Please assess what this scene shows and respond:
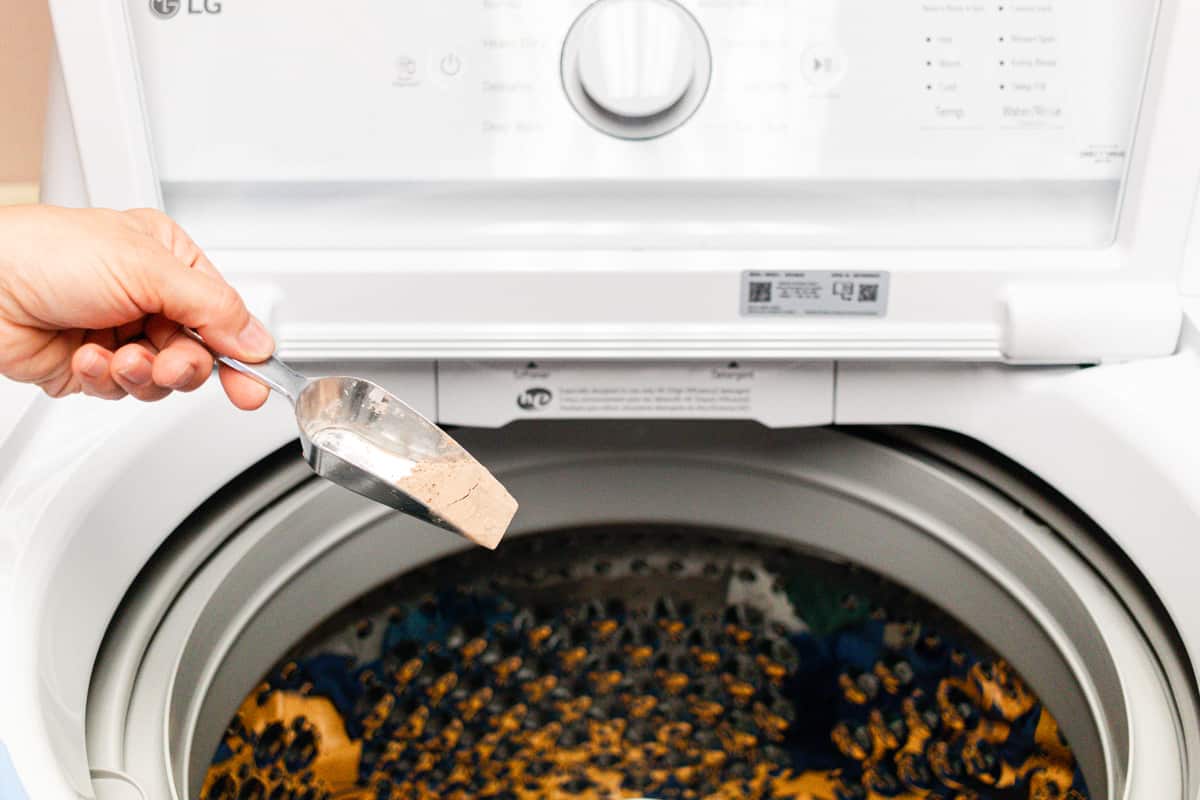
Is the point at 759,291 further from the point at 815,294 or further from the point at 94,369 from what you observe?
the point at 94,369

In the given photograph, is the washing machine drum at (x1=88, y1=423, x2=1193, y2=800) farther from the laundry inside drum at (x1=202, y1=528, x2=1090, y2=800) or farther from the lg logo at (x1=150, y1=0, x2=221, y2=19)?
the lg logo at (x1=150, y1=0, x2=221, y2=19)

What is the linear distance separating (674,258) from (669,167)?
6cm

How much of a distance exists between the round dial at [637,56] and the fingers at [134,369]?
310 millimetres

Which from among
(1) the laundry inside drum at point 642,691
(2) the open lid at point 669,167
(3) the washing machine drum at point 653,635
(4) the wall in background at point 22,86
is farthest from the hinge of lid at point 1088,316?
(4) the wall in background at point 22,86

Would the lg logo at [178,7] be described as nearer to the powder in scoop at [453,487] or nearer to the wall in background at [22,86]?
the powder in scoop at [453,487]

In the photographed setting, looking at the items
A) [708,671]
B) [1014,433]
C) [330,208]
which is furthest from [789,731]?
[330,208]

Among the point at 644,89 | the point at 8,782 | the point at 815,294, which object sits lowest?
the point at 8,782

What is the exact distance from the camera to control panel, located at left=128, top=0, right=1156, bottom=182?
0.64 meters

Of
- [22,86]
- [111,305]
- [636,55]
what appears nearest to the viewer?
[111,305]

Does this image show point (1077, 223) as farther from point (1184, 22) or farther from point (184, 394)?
point (184, 394)

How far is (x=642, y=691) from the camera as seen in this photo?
33.0 inches

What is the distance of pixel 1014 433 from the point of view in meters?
0.70

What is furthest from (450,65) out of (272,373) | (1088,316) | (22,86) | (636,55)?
(22,86)

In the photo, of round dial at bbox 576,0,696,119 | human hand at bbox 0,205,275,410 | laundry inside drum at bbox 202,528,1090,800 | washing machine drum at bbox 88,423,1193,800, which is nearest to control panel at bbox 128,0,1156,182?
round dial at bbox 576,0,696,119
